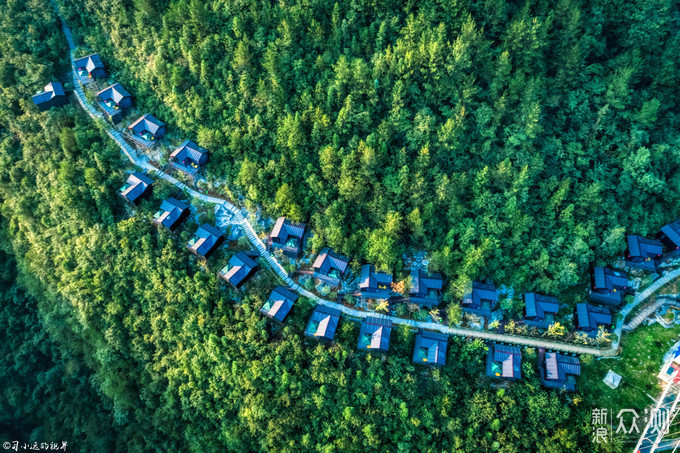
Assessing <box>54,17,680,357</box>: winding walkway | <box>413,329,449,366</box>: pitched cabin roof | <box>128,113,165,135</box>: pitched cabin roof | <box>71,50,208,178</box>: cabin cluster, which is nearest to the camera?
<box>413,329,449,366</box>: pitched cabin roof

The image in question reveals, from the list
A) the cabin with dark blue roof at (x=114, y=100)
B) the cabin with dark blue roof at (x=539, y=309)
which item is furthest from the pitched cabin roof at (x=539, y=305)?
the cabin with dark blue roof at (x=114, y=100)

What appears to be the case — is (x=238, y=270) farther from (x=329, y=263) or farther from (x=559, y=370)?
(x=559, y=370)

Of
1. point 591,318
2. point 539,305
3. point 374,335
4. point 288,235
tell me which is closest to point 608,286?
point 591,318

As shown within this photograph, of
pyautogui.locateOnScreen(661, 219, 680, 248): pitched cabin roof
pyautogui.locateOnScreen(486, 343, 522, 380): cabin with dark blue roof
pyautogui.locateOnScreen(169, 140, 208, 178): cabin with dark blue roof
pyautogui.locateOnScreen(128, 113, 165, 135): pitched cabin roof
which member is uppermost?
pyautogui.locateOnScreen(128, 113, 165, 135): pitched cabin roof

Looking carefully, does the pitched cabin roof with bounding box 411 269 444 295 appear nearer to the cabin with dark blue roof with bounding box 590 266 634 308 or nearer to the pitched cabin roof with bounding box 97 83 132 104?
the cabin with dark blue roof with bounding box 590 266 634 308

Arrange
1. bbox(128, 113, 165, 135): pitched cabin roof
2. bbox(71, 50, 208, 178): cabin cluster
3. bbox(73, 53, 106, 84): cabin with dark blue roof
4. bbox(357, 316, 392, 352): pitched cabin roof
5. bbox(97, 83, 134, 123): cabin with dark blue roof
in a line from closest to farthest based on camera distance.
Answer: bbox(357, 316, 392, 352): pitched cabin roof, bbox(71, 50, 208, 178): cabin cluster, bbox(128, 113, 165, 135): pitched cabin roof, bbox(97, 83, 134, 123): cabin with dark blue roof, bbox(73, 53, 106, 84): cabin with dark blue roof

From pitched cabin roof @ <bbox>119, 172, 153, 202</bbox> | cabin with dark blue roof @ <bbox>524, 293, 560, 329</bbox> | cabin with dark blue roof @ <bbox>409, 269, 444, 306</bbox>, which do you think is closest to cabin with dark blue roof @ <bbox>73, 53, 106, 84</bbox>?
pitched cabin roof @ <bbox>119, 172, 153, 202</bbox>

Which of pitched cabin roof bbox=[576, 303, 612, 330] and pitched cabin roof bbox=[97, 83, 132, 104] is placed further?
pitched cabin roof bbox=[97, 83, 132, 104]
